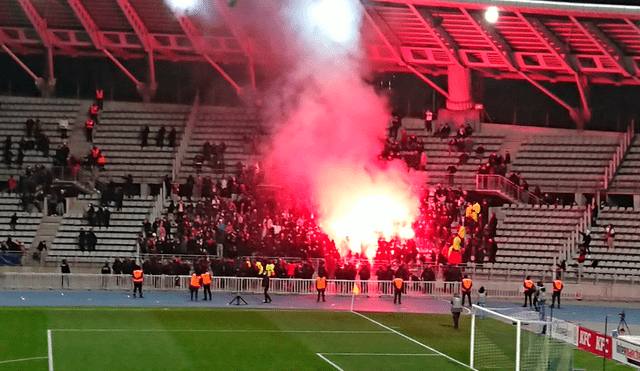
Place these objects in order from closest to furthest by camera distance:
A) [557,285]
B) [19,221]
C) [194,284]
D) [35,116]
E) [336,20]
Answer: [557,285] < [194,284] < [19,221] < [336,20] < [35,116]

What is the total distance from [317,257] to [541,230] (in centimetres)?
897

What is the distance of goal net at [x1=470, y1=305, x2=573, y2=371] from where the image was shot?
22906mm

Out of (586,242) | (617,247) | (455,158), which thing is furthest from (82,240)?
(617,247)

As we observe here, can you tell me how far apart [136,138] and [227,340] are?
2535 cm

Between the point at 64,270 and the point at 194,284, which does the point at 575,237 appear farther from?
the point at 64,270

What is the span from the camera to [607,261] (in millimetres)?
41812

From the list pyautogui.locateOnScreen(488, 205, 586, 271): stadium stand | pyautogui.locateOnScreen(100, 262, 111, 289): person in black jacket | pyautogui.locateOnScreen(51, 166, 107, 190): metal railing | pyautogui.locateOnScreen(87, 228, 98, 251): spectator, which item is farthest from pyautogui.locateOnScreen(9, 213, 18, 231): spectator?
pyautogui.locateOnScreen(488, 205, 586, 271): stadium stand

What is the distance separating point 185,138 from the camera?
51.4m

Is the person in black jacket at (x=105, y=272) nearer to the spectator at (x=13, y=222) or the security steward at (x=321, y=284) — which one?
the spectator at (x=13, y=222)

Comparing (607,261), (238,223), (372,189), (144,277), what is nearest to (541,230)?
(607,261)

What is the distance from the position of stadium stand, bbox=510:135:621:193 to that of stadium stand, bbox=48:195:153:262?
51.6ft

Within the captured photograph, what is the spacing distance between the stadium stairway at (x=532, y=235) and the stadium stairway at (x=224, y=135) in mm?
11937

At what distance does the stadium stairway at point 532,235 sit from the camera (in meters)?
42.6

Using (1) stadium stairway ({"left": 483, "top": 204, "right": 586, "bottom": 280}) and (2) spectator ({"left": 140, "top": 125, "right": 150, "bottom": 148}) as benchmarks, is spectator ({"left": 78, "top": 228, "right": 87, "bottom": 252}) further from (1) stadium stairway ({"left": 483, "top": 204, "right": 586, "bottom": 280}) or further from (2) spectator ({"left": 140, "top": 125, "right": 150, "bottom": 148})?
(1) stadium stairway ({"left": 483, "top": 204, "right": 586, "bottom": 280})
